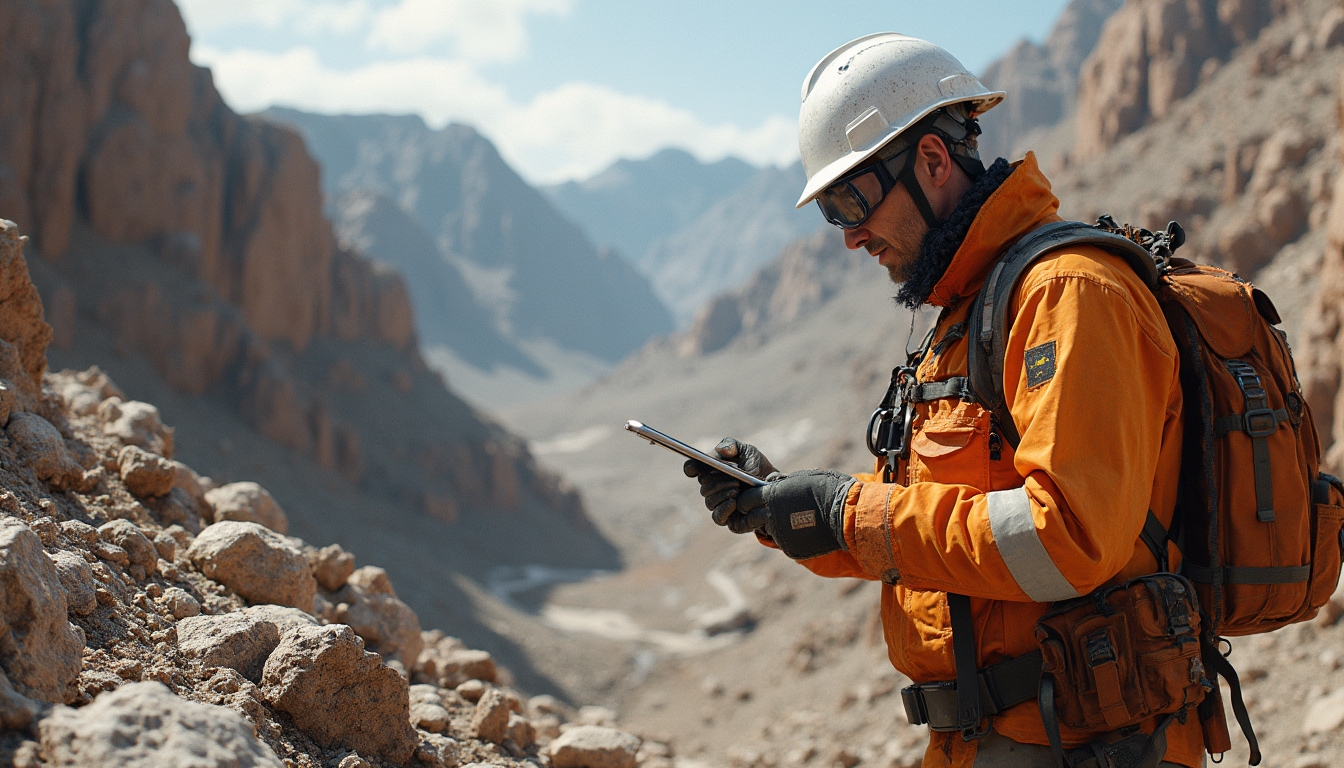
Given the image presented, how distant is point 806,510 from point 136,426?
5.16 m

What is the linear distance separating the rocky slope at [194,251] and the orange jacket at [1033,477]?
30340 millimetres

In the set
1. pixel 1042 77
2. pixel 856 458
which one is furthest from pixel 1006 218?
pixel 1042 77

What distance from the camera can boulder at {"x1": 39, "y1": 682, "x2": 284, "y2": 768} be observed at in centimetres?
208

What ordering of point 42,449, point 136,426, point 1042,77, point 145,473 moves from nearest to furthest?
point 42,449
point 145,473
point 136,426
point 1042,77

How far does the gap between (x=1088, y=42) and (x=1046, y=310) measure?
142898 millimetres

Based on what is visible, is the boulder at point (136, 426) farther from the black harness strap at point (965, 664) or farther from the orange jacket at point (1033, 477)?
the black harness strap at point (965, 664)

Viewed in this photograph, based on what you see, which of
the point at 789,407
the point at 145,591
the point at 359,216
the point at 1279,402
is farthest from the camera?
the point at 359,216

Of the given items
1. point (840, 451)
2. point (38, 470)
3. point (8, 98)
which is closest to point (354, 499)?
point (8, 98)

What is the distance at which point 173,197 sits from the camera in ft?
117

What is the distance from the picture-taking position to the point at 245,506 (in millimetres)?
5961

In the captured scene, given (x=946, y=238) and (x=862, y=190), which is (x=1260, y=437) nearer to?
(x=946, y=238)

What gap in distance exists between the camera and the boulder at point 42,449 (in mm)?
4199

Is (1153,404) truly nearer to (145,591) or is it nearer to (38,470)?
(145,591)

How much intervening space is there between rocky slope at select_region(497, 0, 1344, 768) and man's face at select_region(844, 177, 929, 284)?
0.27 metres
